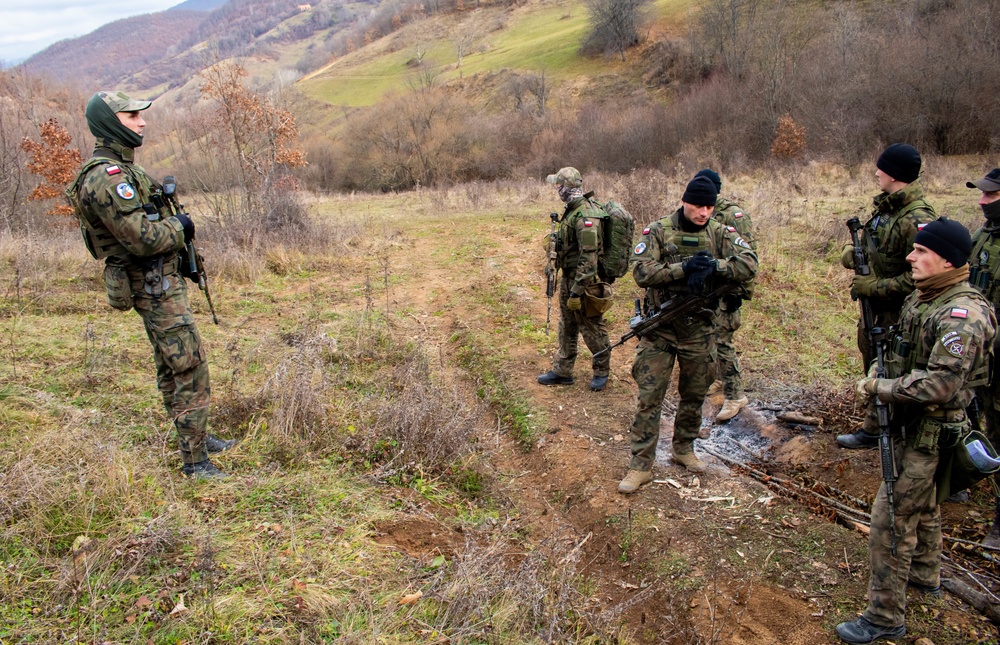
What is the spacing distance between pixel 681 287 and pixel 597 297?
4.77 feet

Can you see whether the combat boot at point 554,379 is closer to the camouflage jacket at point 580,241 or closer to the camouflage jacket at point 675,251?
the camouflage jacket at point 580,241

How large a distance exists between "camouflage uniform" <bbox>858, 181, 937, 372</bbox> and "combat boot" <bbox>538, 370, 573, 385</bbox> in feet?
8.81

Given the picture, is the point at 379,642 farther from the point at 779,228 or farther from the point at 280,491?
the point at 779,228

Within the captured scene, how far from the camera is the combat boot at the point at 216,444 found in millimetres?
4023

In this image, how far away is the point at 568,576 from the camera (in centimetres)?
308

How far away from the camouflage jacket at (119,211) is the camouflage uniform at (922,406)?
13.5ft

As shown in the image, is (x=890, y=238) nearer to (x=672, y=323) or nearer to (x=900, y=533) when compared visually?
(x=672, y=323)

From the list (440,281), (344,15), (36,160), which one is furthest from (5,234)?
(344,15)

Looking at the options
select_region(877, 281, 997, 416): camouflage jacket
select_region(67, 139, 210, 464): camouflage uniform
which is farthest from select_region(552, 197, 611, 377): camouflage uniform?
select_region(67, 139, 210, 464): camouflage uniform

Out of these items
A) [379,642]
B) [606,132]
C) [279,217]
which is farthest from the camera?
[606,132]

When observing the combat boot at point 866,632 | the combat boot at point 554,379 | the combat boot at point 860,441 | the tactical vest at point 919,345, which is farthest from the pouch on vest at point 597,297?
the combat boot at point 866,632

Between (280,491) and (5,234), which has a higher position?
(5,234)

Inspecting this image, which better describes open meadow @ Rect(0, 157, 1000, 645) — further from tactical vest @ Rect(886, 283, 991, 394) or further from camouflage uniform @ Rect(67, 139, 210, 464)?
tactical vest @ Rect(886, 283, 991, 394)

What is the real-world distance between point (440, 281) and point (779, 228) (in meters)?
6.54
